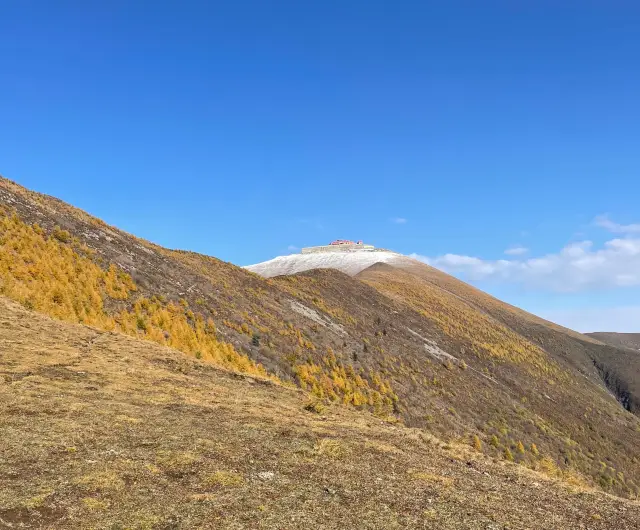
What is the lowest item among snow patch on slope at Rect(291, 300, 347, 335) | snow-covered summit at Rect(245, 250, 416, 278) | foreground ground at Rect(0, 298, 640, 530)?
foreground ground at Rect(0, 298, 640, 530)

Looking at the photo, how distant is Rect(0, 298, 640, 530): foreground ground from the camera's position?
8.48m

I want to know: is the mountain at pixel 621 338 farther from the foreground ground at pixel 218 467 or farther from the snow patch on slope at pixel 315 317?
the foreground ground at pixel 218 467

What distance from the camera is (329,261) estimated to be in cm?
14638

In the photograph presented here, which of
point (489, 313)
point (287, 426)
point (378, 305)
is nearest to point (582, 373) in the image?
point (489, 313)

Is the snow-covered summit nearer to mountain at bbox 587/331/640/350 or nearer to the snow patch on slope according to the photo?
mountain at bbox 587/331/640/350

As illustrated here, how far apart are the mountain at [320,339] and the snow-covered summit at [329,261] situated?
7148cm

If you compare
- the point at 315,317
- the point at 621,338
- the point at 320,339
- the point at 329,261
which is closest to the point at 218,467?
the point at 320,339

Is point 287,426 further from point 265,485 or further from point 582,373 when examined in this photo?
point 582,373

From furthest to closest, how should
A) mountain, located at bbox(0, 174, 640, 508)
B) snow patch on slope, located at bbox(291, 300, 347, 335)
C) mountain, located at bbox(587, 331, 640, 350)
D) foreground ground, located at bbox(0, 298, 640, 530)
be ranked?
mountain, located at bbox(587, 331, 640, 350) < snow patch on slope, located at bbox(291, 300, 347, 335) < mountain, located at bbox(0, 174, 640, 508) < foreground ground, located at bbox(0, 298, 640, 530)

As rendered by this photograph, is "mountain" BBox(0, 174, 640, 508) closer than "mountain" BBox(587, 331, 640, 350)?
Yes

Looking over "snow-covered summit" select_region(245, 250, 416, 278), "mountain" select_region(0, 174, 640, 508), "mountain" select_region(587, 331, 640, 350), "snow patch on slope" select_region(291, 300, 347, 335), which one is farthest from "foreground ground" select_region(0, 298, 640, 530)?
"mountain" select_region(587, 331, 640, 350)

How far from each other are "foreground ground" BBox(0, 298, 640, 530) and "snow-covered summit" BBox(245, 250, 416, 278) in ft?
368

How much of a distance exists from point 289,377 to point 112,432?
17496 mm

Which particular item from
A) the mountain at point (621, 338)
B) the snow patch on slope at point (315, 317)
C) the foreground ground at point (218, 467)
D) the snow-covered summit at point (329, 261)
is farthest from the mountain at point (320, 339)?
the mountain at point (621, 338)
